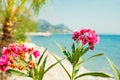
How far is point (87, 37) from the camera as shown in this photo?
691 cm

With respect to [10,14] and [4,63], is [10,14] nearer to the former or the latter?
[10,14]

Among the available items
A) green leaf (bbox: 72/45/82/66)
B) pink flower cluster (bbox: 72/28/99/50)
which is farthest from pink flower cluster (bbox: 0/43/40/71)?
pink flower cluster (bbox: 72/28/99/50)

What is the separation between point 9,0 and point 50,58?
4.25 meters

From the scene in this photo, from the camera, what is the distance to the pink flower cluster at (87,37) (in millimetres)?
6883

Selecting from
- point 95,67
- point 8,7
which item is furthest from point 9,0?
point 95,67

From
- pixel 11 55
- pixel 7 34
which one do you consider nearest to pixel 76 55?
pixel 11 55

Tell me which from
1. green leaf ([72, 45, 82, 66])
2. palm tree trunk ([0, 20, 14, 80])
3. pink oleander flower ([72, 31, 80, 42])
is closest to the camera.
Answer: green leaf ([72, 45, 82, 66])

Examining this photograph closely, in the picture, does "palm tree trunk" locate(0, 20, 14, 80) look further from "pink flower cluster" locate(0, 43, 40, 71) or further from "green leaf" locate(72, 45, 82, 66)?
"pink flower cluster" locate(0, 43, 40, 71)

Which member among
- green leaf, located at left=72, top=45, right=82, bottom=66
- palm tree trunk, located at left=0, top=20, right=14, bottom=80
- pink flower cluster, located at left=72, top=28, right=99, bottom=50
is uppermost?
pink flower cluster, located at left=72, top=28, right=99, bottom=50

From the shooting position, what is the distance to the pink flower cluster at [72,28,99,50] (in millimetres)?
6883

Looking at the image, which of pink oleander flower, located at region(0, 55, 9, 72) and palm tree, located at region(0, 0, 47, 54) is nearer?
pink oleander flower, located at region(0, 55, 9, 72)

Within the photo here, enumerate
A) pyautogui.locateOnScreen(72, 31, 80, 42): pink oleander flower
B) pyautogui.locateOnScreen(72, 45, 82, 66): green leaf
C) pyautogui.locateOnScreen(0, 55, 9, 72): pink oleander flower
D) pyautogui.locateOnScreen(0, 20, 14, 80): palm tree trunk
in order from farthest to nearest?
pyautogui.locateOnScreen(0, 20, 14, 80): palm tree trunk
pyautogui.locateOnScreen(72, 31, 80, 42): pink oleander flower
pyautogui.locateOnScreen(72, 45, 82, 66): green leaf
pyautogui.locateOnScreen(0, 55, 9, 72): pink oleander flower

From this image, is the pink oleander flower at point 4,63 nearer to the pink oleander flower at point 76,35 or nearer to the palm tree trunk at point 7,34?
the pink oleander flower at point 76,35

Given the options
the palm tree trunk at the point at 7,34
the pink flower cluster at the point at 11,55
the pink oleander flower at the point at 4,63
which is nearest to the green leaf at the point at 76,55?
the pink flower cluster at the point at 11,55
